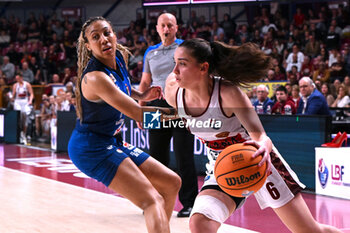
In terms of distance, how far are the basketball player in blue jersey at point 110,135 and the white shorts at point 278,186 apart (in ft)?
1.88

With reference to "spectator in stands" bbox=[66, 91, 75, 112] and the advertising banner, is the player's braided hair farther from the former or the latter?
"spectator in stands" bbox=[66, 91, 75, 112]

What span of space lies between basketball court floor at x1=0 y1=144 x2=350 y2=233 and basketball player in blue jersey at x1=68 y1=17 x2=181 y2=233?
121cm

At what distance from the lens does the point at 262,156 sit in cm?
292

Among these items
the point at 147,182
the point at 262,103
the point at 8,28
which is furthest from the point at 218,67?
the point at 8,28

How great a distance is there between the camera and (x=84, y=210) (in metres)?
6.02

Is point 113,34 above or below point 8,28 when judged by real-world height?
below

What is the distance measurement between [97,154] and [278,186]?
4.31 ft

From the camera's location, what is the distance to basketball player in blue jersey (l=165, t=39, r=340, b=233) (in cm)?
316

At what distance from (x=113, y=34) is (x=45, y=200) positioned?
3.26 metres

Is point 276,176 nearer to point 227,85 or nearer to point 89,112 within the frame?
point 227,85

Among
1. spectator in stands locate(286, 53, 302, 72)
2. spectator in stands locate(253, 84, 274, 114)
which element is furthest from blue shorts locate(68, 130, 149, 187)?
spectator in stands locate(286, 53, 302, 72)

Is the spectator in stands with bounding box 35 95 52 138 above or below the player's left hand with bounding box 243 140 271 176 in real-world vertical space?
below

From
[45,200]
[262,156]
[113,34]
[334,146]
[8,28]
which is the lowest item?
[45,200]

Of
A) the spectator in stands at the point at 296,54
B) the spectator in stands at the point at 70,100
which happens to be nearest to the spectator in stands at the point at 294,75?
the spectator in stands at the point at 296,54
